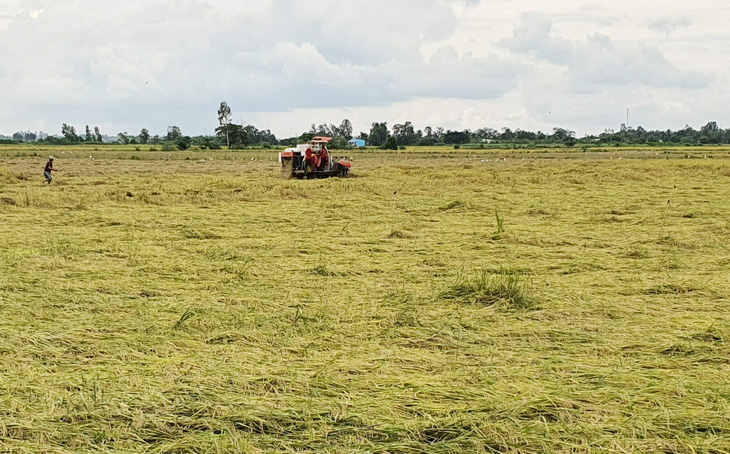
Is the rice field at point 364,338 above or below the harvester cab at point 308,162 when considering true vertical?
below

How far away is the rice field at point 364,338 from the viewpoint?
382 cm

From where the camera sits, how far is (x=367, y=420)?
3.91 m

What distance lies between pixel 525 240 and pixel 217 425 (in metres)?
7.63

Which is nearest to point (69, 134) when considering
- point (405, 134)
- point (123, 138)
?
point (123, 138)

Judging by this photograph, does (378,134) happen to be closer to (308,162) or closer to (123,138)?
(123,138)

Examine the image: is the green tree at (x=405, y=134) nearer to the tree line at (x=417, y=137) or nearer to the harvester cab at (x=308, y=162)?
the tree line at (x=417, y=137)

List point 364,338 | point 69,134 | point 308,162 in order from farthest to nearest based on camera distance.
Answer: point 69,134, point 308,162, point 364,338

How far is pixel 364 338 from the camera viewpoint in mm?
5695

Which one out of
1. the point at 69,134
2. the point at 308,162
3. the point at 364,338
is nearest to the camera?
the point at 364,338

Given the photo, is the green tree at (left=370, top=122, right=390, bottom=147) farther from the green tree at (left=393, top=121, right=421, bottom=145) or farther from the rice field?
the rice field

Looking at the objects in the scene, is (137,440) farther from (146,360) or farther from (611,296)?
(611,296)

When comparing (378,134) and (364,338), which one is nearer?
(364,338)

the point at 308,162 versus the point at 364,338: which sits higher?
the point at 308,162

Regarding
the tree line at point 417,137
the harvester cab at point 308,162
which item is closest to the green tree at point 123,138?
the tree line at point 417,137
